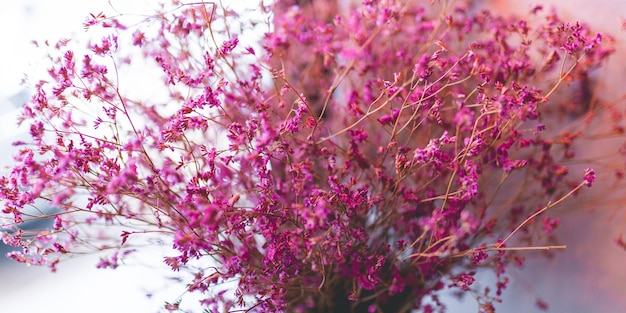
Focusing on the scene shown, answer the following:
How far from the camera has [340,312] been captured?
3.13 feet

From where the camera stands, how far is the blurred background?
38.6 inches

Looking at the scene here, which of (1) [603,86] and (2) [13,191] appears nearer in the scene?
(2) [13,191]

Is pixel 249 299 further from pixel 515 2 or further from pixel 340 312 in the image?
pixel 515 2

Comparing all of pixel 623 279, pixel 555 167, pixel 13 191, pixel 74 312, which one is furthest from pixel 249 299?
pixel 623 279

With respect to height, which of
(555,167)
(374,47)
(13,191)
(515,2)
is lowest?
(13,191)

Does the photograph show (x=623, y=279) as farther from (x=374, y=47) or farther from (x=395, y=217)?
(x=374, y=47)

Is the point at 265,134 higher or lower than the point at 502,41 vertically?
lower

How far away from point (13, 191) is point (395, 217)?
0.58m

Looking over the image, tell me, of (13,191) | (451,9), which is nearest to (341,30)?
(451,9)

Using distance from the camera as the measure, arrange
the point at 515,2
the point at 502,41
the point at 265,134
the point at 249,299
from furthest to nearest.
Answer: the point at 515,2
the point at 249,299
the point at 502,41
the point at 265,134

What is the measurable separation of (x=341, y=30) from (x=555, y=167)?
49 centimetres

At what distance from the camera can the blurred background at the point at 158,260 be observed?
98 cm

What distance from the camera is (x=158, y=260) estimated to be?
3.72 feet

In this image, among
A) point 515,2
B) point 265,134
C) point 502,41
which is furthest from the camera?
point 515,2
